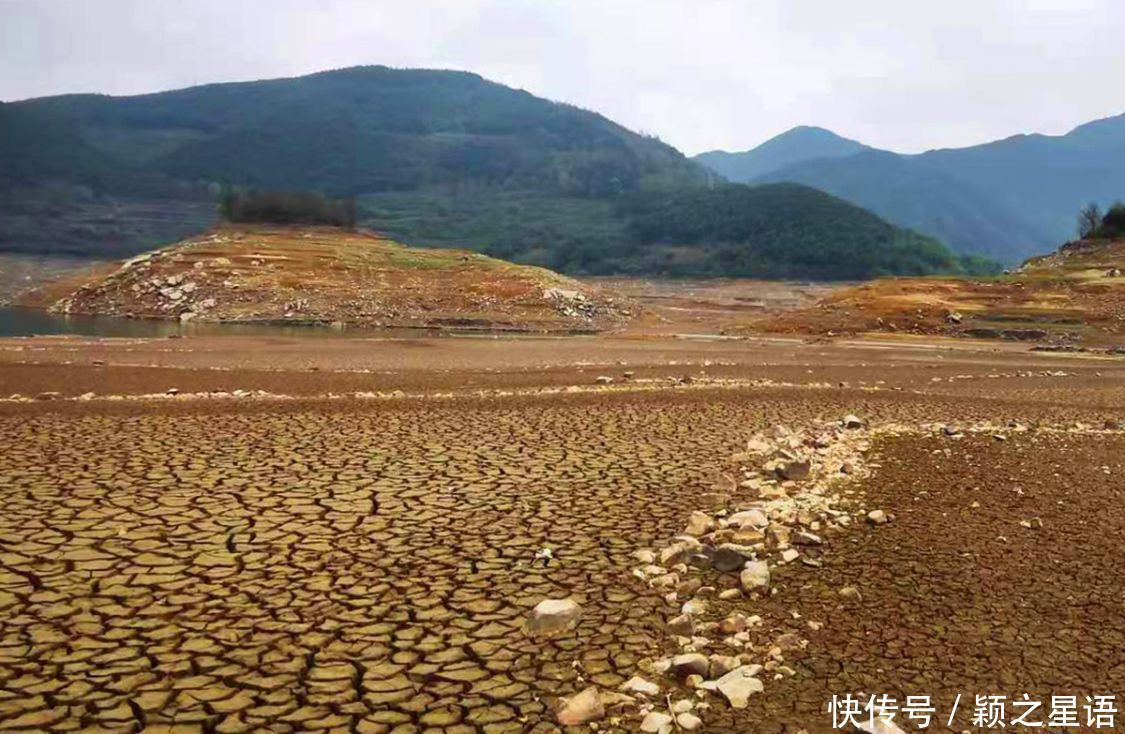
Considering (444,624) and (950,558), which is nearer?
(444,624)

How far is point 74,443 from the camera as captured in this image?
1188cm

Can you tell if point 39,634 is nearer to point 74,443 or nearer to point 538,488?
point 538,488

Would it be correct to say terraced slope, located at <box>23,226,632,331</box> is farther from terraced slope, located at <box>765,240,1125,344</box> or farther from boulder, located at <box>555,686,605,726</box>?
boulder, located at <box>555,686,605,726</box>

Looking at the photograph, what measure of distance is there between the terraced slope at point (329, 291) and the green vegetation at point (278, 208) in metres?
12.9

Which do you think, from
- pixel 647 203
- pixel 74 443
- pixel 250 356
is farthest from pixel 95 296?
pixel 647 203

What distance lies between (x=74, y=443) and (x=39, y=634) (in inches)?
281

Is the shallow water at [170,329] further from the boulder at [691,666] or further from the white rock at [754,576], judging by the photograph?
the boulder at [691,666]

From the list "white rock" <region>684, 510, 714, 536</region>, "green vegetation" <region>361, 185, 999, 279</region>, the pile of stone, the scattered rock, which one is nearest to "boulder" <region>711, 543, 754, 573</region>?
the pile of stone

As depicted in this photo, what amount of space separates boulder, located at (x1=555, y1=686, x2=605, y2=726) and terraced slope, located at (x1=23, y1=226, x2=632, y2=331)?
1770 inches

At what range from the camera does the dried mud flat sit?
5.09 m

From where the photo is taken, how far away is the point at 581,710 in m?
4.75

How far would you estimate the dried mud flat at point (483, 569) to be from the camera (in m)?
5.09

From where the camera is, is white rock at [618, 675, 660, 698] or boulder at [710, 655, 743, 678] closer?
white rock at [618, 675, 660, 698]

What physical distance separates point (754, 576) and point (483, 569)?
248 cm
